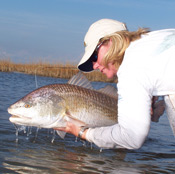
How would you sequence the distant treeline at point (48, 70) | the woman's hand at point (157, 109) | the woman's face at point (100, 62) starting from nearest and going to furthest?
the woman's face at point (100, 62) < the woman's hand at point (157, 109) < the distant treeline at point (48, 70)

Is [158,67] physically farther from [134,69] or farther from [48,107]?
[48,107]

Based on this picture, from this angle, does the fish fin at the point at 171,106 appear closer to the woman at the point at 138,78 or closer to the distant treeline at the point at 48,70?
the woman at the point at 138,78

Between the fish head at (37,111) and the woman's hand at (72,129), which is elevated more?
the fish head at (37,111)

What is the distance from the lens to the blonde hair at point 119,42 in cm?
292

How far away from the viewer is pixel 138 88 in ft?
8.39

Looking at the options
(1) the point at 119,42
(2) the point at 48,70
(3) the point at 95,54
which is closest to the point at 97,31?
(3) the point at 95,54

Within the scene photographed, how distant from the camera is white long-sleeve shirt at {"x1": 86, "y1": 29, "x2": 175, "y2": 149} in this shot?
8.39 feet

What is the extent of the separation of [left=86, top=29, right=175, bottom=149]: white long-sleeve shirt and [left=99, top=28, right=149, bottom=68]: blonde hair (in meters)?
0.16

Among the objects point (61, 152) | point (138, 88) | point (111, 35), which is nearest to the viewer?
point (138, 88)

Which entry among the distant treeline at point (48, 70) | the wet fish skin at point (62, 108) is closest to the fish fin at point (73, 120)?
the wet fish skin at point (62, 108)

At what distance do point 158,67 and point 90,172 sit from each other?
1737 millimetres

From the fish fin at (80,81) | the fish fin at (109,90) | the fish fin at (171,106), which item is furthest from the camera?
the fish fin at (109,90)

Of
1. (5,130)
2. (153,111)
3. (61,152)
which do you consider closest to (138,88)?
(153,111)

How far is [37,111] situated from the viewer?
3.94 m
